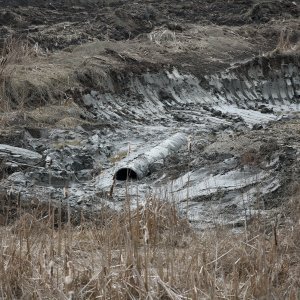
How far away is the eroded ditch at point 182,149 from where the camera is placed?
7.02 metres

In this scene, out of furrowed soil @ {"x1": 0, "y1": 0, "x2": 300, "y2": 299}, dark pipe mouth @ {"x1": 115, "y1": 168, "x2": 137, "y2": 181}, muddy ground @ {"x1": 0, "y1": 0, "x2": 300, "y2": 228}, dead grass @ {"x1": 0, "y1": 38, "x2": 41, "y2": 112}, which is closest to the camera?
furrowed soil @ {"x1": 0, "y1": 0, "x2": 300, "y2": 299}

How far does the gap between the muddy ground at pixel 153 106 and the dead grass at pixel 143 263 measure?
1.28ft

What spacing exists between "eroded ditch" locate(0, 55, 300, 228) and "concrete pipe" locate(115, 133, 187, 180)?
4cm

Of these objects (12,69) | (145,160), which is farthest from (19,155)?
(12,69)

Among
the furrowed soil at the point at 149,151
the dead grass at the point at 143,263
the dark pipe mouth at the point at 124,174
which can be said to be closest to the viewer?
the dead grass at the point at 143,263

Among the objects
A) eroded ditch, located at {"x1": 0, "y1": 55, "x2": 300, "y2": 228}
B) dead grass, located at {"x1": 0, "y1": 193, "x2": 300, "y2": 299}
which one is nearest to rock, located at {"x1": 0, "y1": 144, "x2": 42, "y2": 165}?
eroded ditch, located at {"x1": 0, "y1": 55, "x2": 300, "y2": 228}

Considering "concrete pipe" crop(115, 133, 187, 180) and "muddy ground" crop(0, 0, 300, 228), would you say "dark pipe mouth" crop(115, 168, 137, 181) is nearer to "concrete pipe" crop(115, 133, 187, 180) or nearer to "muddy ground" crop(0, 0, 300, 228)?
"concrete pipe" crop(115, 133, 187, 180)

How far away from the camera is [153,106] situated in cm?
1218

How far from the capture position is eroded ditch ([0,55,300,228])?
702 centimetres

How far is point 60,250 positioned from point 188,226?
1.37m

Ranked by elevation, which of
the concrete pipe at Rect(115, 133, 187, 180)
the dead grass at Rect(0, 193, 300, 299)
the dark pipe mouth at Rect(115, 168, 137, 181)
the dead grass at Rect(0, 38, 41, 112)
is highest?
the dead grass at Rect(0, 38, 41, 112)

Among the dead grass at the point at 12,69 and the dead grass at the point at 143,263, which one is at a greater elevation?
the dead grass at the point at 12,69

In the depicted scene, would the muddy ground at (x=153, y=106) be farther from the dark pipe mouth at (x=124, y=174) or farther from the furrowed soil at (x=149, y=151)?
the dark pipe mouth at (x=124, y=174)

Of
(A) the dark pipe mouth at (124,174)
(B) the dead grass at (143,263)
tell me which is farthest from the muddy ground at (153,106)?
(B) the dead grass at (143,263)
